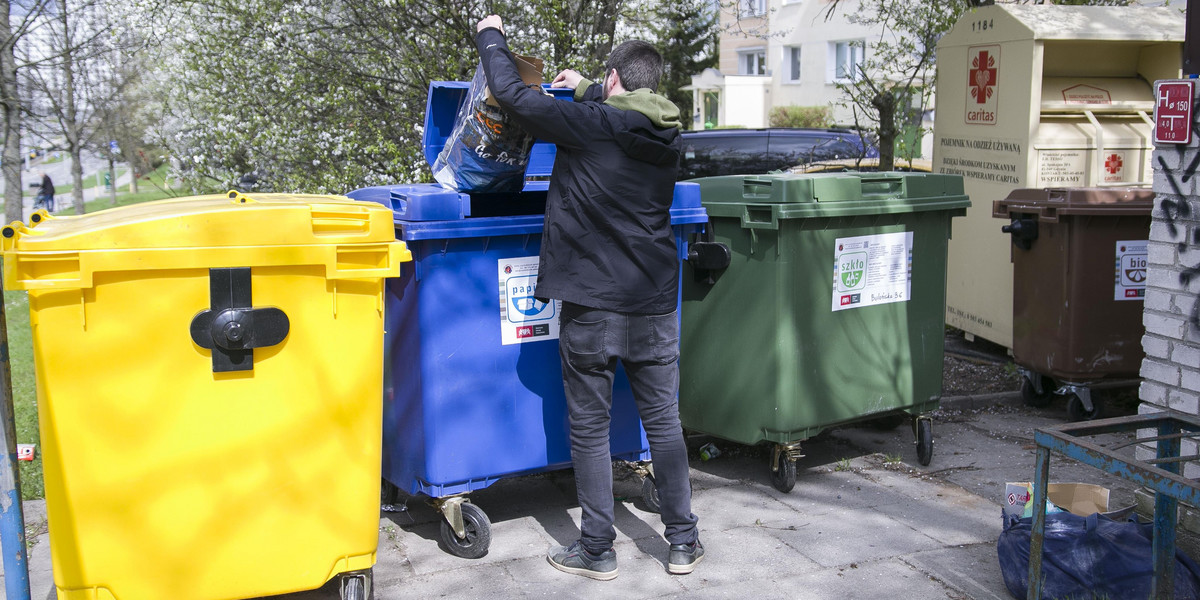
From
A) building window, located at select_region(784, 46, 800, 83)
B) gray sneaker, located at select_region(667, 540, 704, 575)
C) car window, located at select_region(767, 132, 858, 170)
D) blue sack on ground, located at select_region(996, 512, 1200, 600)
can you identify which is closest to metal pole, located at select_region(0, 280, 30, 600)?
gray sneaker, located at select_region(667, 540, 704, 575)

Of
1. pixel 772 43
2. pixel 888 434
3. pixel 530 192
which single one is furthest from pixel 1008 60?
pixel 772 43

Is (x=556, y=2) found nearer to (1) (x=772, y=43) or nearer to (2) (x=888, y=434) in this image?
(2) (x=888, y=434)

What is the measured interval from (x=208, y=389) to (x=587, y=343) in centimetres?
119

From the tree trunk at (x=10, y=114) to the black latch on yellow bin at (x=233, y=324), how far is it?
196 inches

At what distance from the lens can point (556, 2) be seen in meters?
6.37

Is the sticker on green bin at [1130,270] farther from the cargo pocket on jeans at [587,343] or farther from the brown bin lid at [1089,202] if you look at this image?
the cargo pocket on jeans at [587,343]

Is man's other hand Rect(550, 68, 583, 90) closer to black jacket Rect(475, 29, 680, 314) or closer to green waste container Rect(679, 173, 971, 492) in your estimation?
black jacket Rect(475, 29, 680, 314)

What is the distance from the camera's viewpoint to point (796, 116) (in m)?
29.5

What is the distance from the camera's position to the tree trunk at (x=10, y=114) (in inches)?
279

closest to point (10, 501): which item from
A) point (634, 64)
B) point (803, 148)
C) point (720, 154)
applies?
point (634, 64)

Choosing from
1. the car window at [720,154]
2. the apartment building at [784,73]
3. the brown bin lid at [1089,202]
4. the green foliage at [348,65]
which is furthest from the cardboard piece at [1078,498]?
the apartment building at [784,73]

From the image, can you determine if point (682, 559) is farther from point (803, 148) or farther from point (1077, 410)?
point (803, 148)

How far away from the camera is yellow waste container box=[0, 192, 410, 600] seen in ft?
8.89

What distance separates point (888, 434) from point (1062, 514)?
184cm
